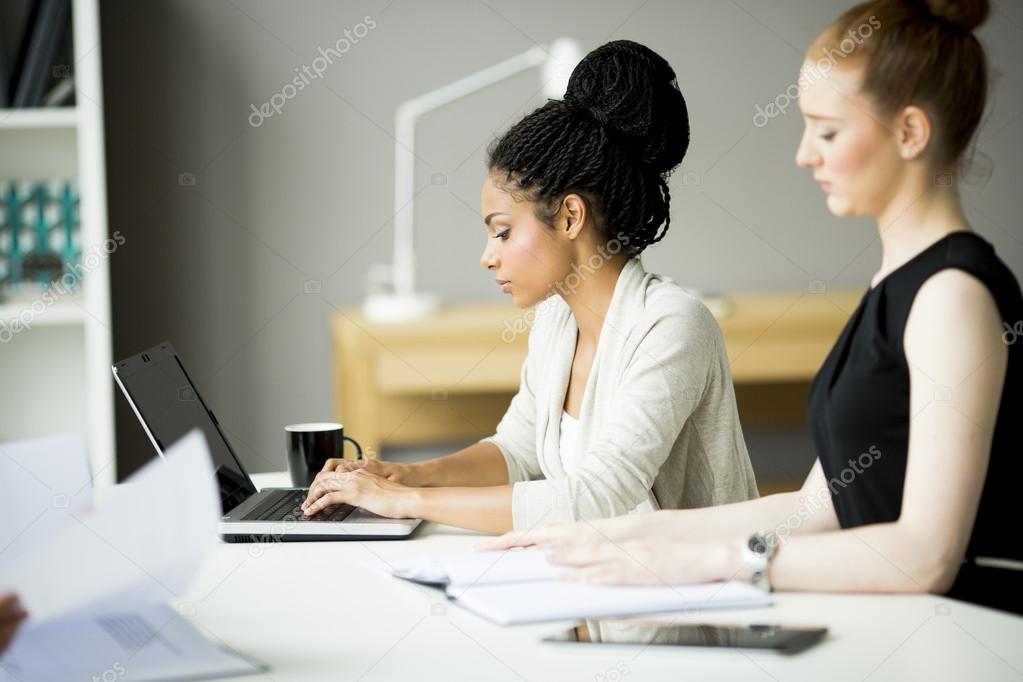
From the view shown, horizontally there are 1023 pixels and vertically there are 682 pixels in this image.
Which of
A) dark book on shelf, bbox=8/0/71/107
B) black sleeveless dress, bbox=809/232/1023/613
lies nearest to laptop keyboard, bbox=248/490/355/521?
black sleeveless dress, bbox=809/232/1023/613

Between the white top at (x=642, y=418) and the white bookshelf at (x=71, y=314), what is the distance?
1.46 meters

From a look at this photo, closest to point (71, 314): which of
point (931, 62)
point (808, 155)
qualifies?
point (808, 155)

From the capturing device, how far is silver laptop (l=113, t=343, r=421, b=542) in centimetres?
133

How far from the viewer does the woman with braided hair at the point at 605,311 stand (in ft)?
4.93

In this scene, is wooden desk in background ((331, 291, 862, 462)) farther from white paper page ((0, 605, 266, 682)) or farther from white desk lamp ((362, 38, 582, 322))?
white paper page ((0, 605, 266, 682))

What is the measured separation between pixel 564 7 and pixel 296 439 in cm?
215

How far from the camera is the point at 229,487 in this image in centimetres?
152

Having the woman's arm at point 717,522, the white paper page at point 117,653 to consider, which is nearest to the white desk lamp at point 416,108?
the woman's arm at point 717,522

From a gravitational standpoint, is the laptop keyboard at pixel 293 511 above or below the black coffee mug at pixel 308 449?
below

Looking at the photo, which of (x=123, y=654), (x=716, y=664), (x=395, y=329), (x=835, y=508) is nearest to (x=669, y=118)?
(x=835, y=508)

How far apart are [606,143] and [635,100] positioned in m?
0.08

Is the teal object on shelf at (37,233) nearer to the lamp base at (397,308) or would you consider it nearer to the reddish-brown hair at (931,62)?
the lamp base at (397,308)

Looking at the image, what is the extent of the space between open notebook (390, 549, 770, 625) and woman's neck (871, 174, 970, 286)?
1.24 ft

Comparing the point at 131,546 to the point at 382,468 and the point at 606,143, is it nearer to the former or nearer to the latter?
the point at 382,468
